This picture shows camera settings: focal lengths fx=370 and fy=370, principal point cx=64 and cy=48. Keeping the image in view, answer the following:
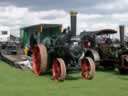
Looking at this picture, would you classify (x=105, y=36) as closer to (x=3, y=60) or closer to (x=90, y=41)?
(x=90, y=41)

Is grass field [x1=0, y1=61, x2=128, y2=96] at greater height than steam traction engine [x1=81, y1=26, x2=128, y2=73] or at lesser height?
lesser

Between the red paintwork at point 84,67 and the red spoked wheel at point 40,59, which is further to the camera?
the red spoked wheel at point 40,59

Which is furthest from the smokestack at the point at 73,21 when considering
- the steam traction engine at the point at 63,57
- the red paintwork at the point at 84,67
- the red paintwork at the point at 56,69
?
the red paintwork at the point at 56,69

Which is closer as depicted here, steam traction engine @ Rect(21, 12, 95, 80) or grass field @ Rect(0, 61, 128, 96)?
grass field @ Rect(0, 61, 128, 96)

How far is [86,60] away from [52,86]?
243 centimetres

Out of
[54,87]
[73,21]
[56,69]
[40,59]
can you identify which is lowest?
[54,87]

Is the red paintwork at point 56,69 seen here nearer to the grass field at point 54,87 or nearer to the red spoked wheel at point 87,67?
the grass field at point 54,87

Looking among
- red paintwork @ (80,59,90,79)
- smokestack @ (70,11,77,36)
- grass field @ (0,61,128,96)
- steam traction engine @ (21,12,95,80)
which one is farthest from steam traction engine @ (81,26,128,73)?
grass field @ (0,61,128,96)

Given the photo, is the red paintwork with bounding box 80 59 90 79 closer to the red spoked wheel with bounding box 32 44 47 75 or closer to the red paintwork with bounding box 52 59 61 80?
the red paintwork with bounding box 52 59 61 80

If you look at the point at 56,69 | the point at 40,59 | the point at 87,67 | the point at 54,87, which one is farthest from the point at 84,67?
the point at 54,87

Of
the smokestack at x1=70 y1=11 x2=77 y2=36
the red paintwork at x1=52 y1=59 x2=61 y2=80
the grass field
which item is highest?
the smokestack at x1=70 y1=11 x2=77 y2=36

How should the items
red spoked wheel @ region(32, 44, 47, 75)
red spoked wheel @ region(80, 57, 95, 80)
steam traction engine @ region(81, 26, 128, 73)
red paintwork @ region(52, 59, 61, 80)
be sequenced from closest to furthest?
1. red paintwork @ region(52, 59, 61, 80)
2. red spoked wheel @ region(80, 57, 95, 80)
3. red spoked wheel @ region(32, 44, 47, 75)
4. steam traction engine @ region(81, 26, 128, 73)

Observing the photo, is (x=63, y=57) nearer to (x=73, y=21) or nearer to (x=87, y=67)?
(x=87, y=67)

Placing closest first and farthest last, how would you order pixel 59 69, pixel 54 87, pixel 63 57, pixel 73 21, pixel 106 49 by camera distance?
pixel 54 87 < pixel 59 69 < pixel 63 57 < pixel 73 21 < pixel 106 49
